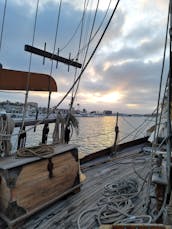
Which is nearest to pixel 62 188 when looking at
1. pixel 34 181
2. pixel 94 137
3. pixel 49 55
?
pixel 34 181

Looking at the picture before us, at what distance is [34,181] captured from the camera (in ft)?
9.32

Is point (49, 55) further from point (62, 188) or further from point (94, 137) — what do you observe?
point (94, 137)

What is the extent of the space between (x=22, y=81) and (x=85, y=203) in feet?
7.19

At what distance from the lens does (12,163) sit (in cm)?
272

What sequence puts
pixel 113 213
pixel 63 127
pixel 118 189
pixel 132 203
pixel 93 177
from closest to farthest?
pixel 113 213
pixel 132 203
pixel 118 189
pixel 63 127
pixel 93 177

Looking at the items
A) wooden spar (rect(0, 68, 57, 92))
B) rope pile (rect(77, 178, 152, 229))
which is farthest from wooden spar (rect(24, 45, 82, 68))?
rope pile (rect(77, 178, 152, 229))

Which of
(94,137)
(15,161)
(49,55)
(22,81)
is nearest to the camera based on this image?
(15,161)

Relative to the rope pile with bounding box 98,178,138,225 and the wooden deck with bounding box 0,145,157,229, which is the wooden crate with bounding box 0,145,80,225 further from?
the rope pile with bounding box 98,178,138,225

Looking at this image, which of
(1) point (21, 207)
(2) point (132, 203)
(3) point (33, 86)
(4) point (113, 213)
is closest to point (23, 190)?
(1) point (21, 207)

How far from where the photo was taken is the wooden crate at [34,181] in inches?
101

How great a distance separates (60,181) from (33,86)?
1.69 metres

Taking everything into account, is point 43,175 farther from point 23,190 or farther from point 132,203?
point 132,203

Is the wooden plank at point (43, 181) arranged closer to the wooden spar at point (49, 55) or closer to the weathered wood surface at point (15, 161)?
the weathered wood surface at point (15, 161)

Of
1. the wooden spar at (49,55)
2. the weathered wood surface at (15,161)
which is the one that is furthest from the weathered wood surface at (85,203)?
the wooden spar at (49,55)
